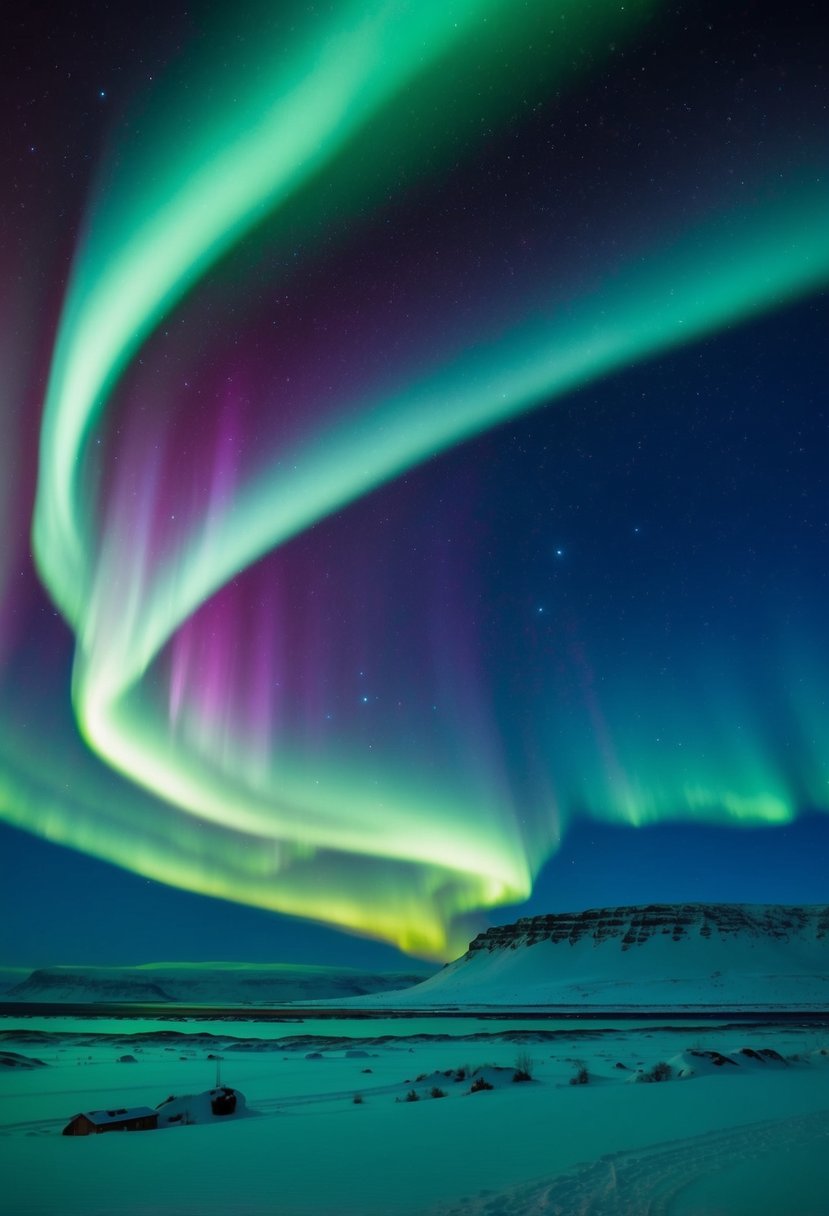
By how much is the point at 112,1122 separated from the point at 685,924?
7133 inches

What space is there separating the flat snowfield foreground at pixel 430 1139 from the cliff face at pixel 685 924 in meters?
160

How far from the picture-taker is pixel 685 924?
177 m

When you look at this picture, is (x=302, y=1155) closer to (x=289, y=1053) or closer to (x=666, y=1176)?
(x=666, y=1176)

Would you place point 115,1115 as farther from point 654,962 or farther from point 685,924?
point 685,924

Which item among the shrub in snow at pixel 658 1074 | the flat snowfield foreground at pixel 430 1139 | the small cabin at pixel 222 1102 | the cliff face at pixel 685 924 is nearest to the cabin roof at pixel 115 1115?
the flat snowfield foreground at pixel 430 1139

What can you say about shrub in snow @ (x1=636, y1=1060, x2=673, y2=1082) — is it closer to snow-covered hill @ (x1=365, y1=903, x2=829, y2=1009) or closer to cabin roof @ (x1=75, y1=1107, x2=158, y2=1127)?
cabin roof @ (x1=75, y1=1107, x2=158, y2=1127)

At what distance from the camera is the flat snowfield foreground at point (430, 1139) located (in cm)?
948

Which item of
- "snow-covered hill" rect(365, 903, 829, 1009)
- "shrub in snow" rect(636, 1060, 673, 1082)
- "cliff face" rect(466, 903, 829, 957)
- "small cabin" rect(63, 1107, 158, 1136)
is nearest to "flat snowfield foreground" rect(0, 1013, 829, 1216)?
"shrub in snow" rect(636, 1060, 673, 1082)

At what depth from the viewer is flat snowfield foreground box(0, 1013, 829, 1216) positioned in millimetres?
9484

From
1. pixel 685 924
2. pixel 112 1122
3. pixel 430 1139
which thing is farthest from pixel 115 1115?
pixel 685 924

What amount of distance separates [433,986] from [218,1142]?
178m

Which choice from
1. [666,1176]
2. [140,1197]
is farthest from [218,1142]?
[666,1176]

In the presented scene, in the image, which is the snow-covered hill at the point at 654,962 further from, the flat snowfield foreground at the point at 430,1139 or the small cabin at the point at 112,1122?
the small cabin at the point at 112,1122

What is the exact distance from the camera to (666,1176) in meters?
10.6
